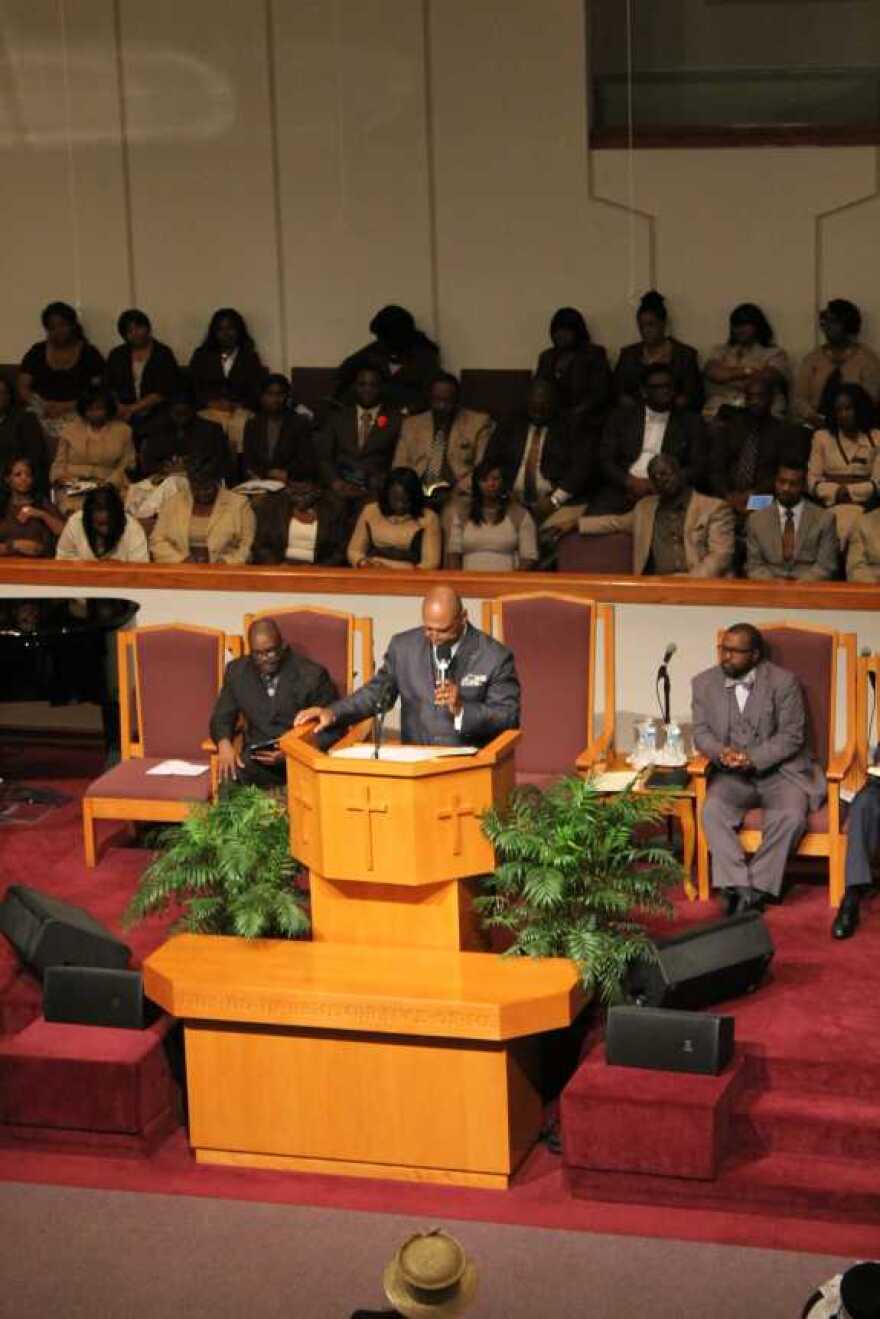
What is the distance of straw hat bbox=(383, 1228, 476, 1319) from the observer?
3.46 metres

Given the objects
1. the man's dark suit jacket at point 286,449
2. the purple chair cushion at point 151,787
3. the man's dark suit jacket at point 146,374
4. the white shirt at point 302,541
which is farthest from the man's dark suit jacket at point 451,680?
the man's dark suit jacket at point 146,374

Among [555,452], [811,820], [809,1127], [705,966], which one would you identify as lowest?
[809,1127]

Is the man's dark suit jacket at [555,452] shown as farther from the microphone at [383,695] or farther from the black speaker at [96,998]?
the black speaker at [96,998]

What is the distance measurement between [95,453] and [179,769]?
10.7ft

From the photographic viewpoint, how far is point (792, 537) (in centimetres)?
927

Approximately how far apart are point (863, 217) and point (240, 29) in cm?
340

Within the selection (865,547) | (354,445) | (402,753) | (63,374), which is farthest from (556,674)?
(63,374)

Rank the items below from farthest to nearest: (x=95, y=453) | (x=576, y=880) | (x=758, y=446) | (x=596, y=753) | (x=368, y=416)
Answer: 1. (x=95, y=453)
2. (x=368, y=416)
3. (x=758, y=446)
4. (x=596, y=753)
5. (x=576, y=880)

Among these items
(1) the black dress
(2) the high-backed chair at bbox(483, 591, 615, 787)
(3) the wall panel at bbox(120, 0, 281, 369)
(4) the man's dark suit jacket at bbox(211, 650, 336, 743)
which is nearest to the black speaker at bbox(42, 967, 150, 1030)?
(4) the man's dark suit jacket at bbox(211, 650, 336, 743)

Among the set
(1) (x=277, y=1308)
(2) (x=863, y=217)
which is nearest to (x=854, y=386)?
(2) (x=863, y=217)

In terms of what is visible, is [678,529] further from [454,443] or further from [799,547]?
[454,443]

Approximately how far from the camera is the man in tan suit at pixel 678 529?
943 cm

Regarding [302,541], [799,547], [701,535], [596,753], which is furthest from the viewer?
[302,541]

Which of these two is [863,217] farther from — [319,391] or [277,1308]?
[277,1308]
